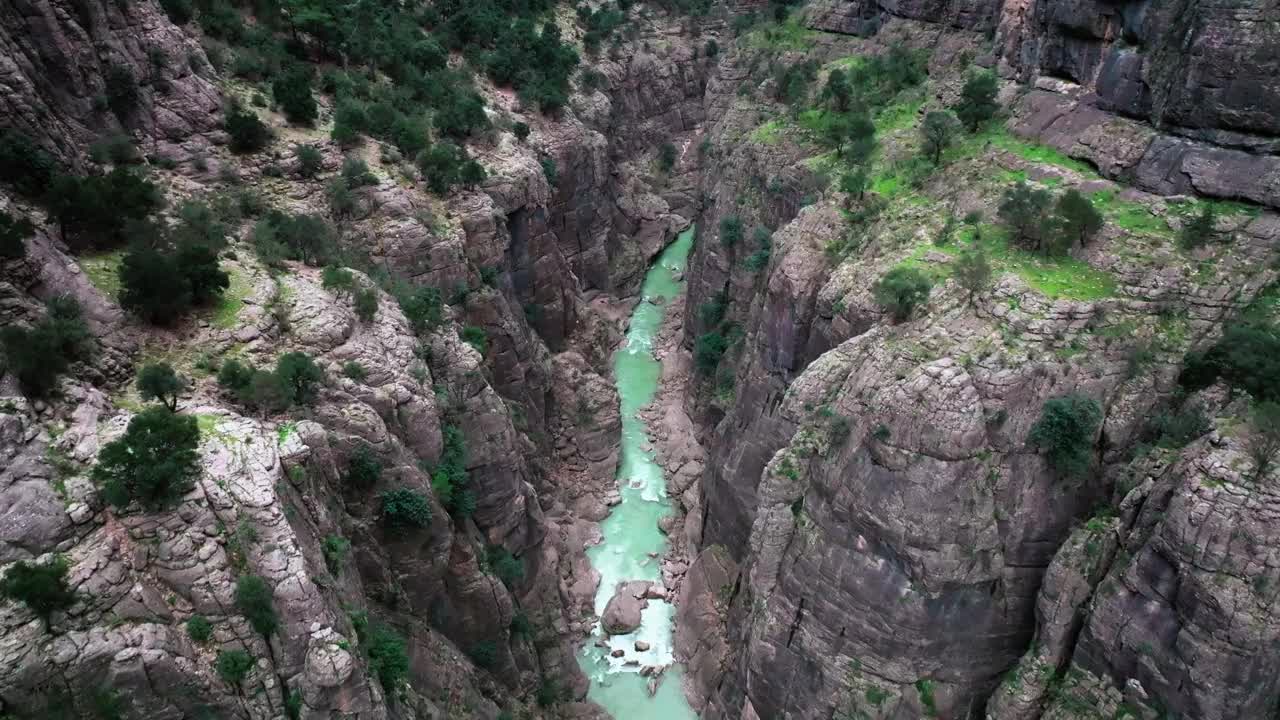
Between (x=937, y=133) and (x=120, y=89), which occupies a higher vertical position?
(x=120, y=89)

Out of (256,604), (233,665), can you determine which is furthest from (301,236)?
(233,665)

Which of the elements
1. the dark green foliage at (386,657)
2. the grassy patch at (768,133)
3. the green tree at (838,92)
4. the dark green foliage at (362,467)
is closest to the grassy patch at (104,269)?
the dark green foliage at (362,467)

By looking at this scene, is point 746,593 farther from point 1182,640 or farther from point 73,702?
point 73,702

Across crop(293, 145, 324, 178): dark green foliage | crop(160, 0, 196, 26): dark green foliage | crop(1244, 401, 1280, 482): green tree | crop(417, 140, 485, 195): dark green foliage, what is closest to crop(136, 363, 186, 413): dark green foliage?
crop(293, 145, 324, 178): dark green foliage

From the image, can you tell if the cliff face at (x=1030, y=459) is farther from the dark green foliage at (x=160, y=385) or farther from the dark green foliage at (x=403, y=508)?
the dark green foliage at (x=160, y=385)

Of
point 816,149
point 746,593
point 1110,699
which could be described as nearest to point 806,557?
point 746,593

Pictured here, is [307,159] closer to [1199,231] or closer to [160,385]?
[160,385]
